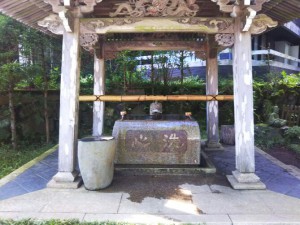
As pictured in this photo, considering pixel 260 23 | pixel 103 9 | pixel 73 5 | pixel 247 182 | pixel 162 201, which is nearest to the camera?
pixel 162 201

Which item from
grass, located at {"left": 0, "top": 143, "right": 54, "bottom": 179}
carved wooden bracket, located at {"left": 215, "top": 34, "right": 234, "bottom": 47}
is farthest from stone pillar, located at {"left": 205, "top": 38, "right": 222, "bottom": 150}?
grass, located at {"left": 0, "top": 143, "right": 54, "bottom": 179}

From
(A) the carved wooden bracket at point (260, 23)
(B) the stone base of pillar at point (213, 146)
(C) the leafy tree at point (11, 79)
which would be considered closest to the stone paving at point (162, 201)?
(B) the stone base of pillar at point (213, 146)

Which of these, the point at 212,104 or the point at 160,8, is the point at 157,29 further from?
the point at 212,104

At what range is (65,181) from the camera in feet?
15.5

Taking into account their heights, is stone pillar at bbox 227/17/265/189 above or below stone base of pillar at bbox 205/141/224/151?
above

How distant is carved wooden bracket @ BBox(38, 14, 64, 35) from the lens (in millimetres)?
4906

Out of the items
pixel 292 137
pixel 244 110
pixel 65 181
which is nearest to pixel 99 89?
pixel 65 181

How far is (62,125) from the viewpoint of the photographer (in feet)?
15.9

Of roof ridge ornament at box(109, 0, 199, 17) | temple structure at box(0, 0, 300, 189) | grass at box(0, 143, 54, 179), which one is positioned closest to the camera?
temple structure at box(0, 0, 300, 189)

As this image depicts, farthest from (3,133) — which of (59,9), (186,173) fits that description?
(186,173)

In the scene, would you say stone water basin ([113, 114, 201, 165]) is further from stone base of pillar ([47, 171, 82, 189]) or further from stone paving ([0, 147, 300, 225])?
stone base of pillar ([47, 171, 82, 189])

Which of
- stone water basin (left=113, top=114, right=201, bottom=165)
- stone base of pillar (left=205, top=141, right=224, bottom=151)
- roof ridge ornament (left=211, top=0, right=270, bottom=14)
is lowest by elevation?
stone base of pillar (left=205, top=141, right=224, bottom=151)

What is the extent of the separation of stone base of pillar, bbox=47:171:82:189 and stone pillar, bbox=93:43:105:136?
8.13 feet

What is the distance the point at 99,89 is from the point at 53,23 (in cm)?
264
